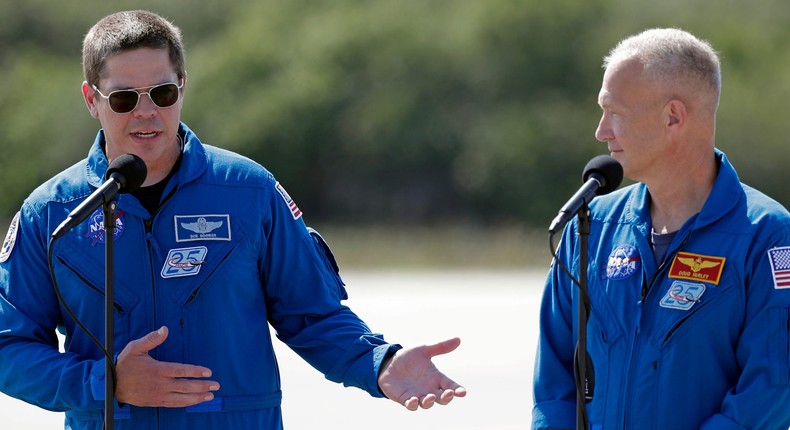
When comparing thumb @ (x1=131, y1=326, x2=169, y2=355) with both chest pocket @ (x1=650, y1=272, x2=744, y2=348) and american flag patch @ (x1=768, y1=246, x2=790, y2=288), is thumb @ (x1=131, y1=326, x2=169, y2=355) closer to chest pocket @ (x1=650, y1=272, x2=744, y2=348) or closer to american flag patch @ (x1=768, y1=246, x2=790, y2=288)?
chest pocket @ (x1=650, y1=272, x2=744, y2=348)

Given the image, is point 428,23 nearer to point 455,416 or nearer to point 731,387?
point 455,416

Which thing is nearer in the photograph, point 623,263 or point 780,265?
point 780,265

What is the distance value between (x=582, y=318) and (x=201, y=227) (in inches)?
51.2

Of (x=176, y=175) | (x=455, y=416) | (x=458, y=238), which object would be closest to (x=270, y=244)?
(x=176, y=175)

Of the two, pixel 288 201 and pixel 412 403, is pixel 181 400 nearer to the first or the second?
pixel 412 403

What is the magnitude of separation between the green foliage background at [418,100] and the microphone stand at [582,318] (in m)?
21.0

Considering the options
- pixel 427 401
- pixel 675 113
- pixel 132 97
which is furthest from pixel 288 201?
pixel 675 113

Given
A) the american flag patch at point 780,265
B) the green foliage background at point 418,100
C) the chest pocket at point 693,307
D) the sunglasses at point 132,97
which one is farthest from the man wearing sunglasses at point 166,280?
the green foliage background at point 418,100

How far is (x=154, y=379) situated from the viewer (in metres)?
3.56

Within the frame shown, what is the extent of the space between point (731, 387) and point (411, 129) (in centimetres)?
2281

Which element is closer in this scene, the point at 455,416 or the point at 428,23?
the point at 455,416

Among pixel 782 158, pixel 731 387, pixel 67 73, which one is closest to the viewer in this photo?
pixel 731 387

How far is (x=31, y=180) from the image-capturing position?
25984 mm

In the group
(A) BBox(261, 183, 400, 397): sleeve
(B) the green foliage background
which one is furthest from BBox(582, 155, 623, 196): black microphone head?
(B) the green foliage background
